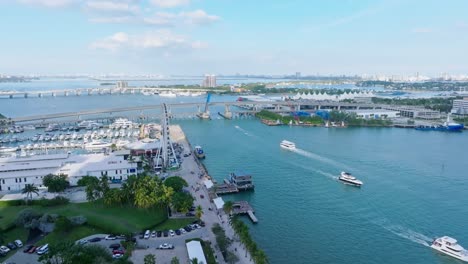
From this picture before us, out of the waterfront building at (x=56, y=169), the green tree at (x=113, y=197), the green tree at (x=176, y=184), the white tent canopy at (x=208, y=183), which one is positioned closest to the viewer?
the green tree at (x=113, y=197)

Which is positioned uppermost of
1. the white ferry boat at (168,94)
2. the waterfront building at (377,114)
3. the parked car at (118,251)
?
the white ferry boat at (168,94)

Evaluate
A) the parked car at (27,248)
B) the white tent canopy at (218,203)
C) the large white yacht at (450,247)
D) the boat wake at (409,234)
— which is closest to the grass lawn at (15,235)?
the parked car at (27,248)

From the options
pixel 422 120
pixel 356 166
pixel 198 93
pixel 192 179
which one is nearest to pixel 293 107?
pixel 422 120

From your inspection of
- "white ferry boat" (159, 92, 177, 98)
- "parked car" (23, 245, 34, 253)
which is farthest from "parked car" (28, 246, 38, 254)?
"white ferry boat" (159, 92, 177, 98)

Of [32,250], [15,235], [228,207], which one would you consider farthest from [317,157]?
[15,235]

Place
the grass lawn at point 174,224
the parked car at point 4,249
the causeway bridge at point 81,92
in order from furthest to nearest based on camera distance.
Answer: the causeway bridge at point 81,92, the grass lawn at point 174,224, the parked car at point 4,249

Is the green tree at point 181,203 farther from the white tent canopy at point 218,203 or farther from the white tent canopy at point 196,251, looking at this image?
the white tent canopy at point 196,251

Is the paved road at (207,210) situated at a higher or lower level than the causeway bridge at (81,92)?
lower

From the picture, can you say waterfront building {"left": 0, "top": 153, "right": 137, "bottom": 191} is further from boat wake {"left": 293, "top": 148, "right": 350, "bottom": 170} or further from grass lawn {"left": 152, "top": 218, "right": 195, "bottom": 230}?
boat wake {"left": 293, "top": 148, "right": 350, "bottom": 170}
